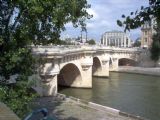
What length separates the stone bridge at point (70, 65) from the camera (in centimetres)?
3734

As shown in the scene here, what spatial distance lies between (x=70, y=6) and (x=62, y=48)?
2714cm

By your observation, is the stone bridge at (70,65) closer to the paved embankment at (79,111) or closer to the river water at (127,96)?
the river water at (127,96)

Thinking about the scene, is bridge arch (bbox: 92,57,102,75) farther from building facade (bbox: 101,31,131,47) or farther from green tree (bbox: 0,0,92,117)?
building facade (bbox: 101,31,131,47)

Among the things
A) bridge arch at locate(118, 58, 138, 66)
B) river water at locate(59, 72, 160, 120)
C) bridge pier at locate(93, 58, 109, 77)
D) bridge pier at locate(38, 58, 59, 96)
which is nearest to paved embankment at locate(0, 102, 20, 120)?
river water at locate(59, 72, 160, 120)

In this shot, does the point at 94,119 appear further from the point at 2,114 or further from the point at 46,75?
the point at 2,114

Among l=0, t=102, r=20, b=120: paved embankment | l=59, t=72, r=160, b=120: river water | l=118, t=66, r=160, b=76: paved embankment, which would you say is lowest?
l=59, t=72, r=160, b=120: river water

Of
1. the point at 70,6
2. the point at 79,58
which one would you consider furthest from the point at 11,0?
the point at 79,58

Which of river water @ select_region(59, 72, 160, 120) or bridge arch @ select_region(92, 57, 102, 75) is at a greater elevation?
bridge arch @ select_region(92, 57, 102, 75)

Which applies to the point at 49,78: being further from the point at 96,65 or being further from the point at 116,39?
the point at 116,39

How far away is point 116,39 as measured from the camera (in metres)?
165

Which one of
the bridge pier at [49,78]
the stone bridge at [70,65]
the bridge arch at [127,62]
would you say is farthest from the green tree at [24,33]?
the bridge arch at [127,62]

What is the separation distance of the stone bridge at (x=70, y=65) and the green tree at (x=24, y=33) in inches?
133

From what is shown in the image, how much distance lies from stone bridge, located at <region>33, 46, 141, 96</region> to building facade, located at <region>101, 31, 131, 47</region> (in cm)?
7872

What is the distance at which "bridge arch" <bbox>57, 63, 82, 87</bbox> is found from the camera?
48812 millimetres
